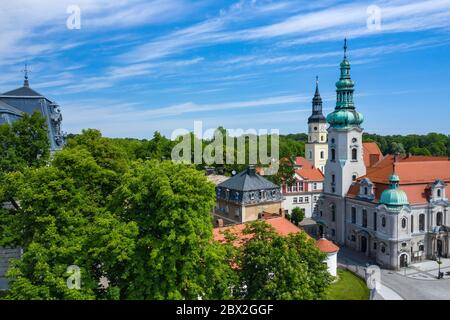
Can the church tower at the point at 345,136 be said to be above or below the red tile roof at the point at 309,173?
above

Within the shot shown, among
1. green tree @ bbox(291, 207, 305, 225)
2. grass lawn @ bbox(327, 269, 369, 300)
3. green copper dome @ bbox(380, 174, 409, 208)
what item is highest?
green copper dome @ bbox(380, 174, 409, 208)

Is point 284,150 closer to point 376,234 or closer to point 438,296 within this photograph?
point 376,234

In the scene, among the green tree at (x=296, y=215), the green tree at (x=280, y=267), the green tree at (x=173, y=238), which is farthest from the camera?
the green tree at (x=296, y=215)

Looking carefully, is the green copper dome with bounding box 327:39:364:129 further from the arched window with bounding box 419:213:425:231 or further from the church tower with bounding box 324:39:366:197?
the arched window with bounding box 419:213:425:231

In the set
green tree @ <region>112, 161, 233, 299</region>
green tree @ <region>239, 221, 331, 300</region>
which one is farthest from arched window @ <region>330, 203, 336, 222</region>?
green tree @ <region>112, 161, 233, 299</region>

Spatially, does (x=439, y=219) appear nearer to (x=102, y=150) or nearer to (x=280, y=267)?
(x=280, y=267)

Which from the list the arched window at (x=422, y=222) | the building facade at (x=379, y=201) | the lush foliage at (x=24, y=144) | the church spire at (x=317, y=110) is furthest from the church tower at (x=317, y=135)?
the lush foliage at (x=24, y=144)

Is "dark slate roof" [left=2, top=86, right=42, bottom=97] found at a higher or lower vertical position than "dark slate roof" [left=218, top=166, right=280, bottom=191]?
higher

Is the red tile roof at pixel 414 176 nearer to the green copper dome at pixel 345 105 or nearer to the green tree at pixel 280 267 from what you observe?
the green copper dome at pixel 345 105
